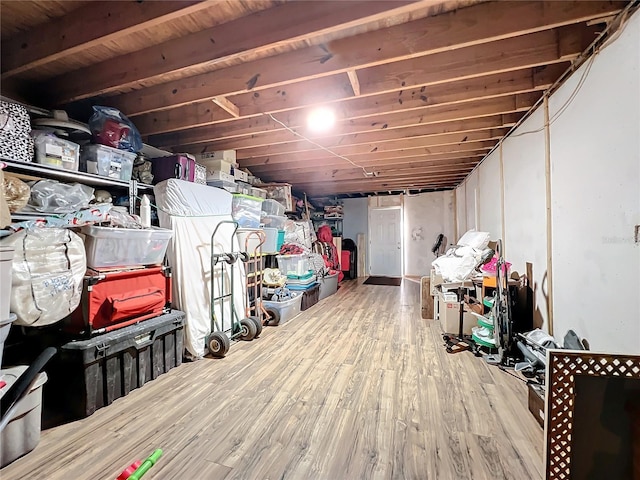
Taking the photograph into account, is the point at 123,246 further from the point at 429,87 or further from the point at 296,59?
the point at 429,87

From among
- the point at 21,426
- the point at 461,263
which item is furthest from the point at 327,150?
the point at 21,426

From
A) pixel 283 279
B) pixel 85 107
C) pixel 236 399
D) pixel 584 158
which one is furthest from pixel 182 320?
pixel 584 158

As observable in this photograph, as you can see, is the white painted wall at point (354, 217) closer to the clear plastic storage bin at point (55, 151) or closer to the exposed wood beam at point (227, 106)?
the exposed wood beam at point (227, 106)

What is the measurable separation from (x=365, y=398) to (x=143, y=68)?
286 cm

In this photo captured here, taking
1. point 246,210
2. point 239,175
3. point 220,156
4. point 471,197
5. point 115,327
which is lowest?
point 115,327

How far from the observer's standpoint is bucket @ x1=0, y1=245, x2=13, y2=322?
1.26 meters

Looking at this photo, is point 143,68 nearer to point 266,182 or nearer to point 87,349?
point 87,349

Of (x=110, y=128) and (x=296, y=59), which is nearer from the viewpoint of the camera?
(x=296, y=59)

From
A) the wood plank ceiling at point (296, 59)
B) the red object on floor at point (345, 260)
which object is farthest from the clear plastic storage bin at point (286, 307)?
the red object on floor at point (345, 260)

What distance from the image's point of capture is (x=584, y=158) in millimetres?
1838

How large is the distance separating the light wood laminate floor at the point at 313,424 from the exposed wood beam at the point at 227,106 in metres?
2.38

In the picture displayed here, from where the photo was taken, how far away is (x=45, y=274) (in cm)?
153

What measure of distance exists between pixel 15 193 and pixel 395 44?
2.61 m

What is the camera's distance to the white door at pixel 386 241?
763cm
